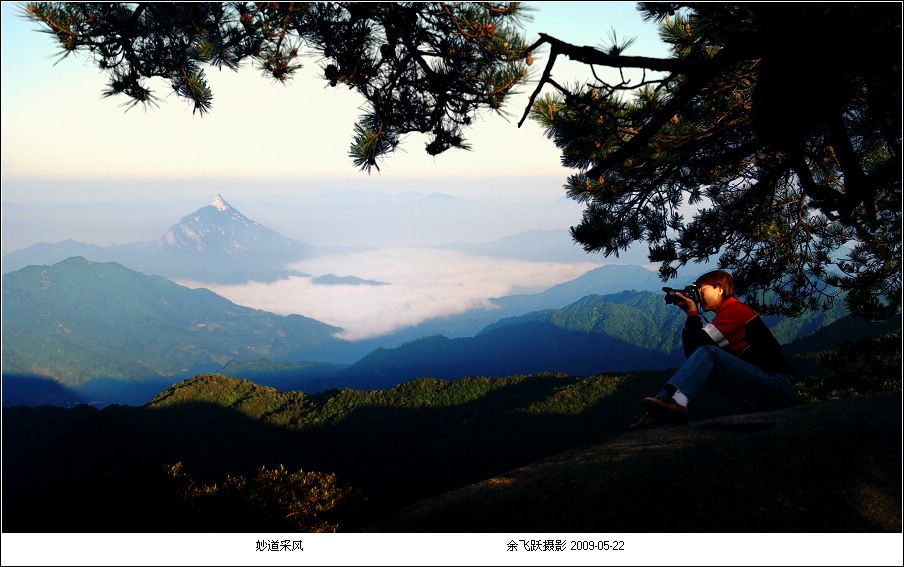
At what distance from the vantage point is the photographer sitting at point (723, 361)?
6.31 metres

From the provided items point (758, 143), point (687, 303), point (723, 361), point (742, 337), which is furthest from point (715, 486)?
point (758, 143)

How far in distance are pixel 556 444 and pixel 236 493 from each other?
3243 cm

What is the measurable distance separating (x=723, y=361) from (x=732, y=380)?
11.7 inches

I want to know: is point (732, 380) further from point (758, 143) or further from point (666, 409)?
point (758, 143)

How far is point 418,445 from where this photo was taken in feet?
158

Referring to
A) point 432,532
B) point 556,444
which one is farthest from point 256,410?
point 432,532

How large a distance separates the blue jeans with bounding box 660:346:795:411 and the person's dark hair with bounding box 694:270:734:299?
32.5 inches

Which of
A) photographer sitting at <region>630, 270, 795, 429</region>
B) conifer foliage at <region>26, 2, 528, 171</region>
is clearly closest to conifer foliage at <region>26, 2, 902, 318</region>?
conifer foliage at <region>26, 2, 528, 171</region>

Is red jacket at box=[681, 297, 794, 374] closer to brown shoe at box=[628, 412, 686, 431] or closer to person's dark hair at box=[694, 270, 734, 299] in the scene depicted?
person's dark hair at box=[694, 270, 734, 299]

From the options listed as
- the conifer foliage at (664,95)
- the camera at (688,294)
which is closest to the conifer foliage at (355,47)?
the conifer foliage at (664,95)

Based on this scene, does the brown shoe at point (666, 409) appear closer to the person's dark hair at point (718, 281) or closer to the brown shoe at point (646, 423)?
the brown shoe at point (646, 423)

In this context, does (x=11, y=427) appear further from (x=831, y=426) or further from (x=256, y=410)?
(x=831, y=426)

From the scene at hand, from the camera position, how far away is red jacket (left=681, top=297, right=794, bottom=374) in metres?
6.50

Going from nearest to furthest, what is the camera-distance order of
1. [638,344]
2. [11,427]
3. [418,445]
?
[418,445] < [11,427] < [638,344]
